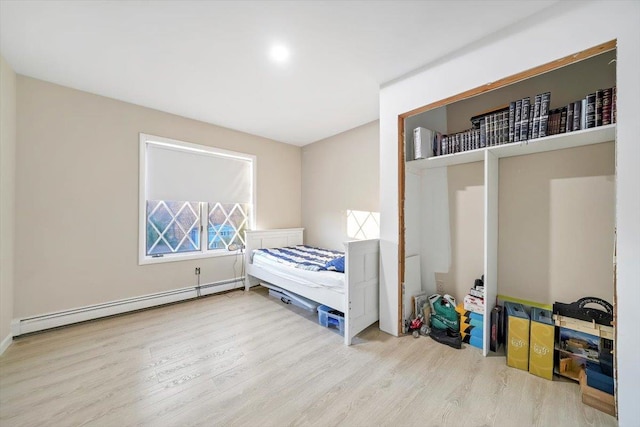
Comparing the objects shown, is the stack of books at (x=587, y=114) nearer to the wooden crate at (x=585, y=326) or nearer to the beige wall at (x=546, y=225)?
the beige wall at (x=546, y=225)

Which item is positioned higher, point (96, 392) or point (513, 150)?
Result: point (513, 150)

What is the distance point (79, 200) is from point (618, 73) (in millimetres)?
4574

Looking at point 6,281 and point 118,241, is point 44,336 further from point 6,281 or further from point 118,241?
point 118,241

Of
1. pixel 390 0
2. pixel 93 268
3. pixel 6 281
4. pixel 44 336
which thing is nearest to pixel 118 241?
pixel 93 268

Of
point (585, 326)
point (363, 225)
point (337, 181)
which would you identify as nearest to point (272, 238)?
point (337, 181)

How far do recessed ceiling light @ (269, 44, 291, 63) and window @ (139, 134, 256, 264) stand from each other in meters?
1.96

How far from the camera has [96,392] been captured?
1.67 m

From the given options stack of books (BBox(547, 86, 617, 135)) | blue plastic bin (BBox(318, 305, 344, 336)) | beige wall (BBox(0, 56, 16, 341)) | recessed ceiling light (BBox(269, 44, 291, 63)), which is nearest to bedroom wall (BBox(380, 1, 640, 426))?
stack of books (BBox(547, 86, 617, 135))

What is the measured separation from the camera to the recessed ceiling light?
2.03 metres

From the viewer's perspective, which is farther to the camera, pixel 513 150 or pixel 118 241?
pixel 118 241

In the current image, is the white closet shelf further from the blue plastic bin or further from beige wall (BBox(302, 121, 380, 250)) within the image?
the blue plastic bin

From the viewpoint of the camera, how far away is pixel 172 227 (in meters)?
3.48

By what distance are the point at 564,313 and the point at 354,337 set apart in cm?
163

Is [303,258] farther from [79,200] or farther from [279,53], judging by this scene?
[79,200]
